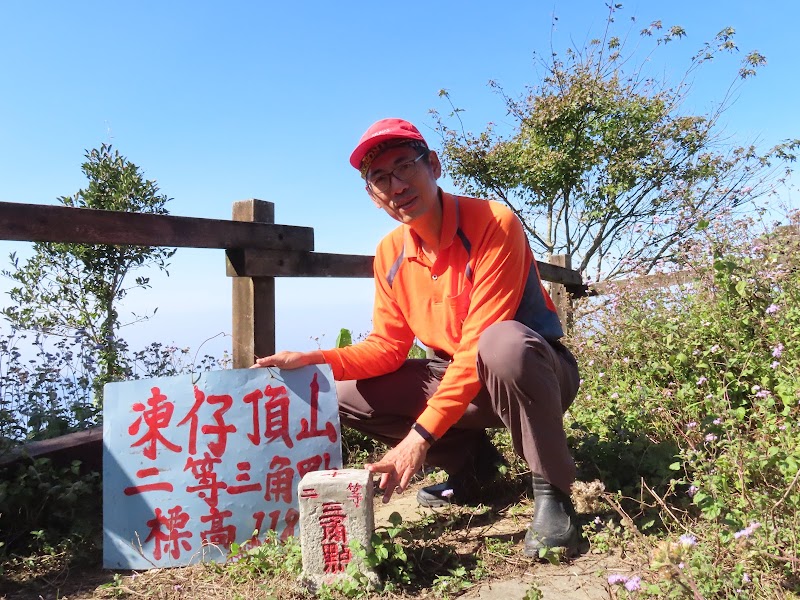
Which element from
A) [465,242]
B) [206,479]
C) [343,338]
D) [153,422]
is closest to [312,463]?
[206,479]

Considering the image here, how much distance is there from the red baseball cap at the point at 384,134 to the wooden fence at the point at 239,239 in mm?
845

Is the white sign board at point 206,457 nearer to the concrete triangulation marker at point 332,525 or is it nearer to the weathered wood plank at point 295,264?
the concrete triangulation marker at point 332,525

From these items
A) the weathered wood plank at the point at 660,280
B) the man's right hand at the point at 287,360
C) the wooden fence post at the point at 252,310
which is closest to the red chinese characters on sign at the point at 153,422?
the man's right hand at the point at 287,360

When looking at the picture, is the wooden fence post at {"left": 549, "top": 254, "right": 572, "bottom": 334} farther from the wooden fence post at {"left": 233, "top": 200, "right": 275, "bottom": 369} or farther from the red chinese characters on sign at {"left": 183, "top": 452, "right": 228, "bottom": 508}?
the red chinese characters on sign at {"left": 183, "top": 452, "right": 228, "bottom": 508}

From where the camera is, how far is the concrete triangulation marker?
1.88 meters

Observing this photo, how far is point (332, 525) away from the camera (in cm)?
189

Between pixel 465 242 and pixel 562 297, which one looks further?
pixel 562 297

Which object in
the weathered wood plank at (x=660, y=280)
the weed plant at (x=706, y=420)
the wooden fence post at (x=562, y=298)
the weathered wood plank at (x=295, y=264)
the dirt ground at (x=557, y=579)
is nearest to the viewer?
the weed plant at (x=706, y=420)

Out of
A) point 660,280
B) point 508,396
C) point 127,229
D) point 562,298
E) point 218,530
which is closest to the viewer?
point 508,396

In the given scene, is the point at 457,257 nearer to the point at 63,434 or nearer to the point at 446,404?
the point at 446,404

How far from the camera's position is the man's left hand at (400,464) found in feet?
6.19

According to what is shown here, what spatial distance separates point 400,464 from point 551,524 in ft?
2.02

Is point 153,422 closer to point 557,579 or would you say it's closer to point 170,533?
point 170,533

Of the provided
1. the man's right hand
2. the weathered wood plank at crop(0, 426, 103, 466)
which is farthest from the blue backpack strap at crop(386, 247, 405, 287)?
the weathered wood plank at crop(0, 426, 103, 466)
